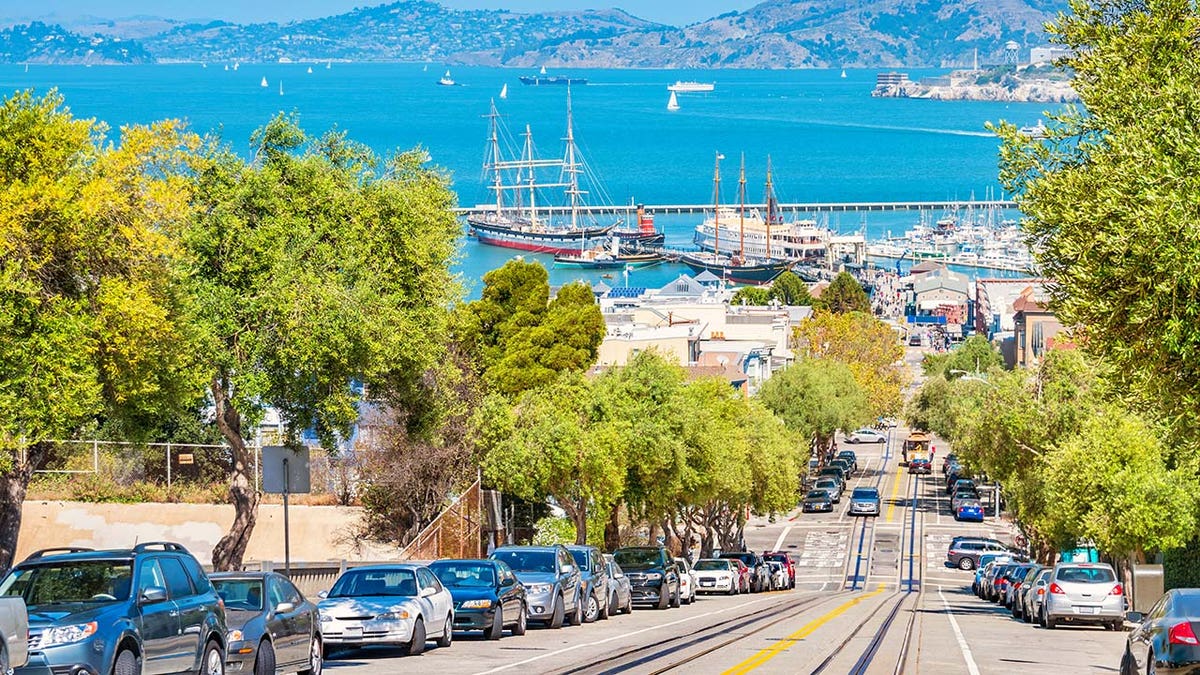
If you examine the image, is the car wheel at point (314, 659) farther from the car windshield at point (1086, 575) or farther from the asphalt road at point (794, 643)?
the car windshield at point (1086, 575)

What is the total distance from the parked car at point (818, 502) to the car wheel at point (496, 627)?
65675 millimetres

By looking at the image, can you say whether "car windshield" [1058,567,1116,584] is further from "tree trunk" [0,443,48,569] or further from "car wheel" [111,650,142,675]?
"car wheel" [111,650,142,675]

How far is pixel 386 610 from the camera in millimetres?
25641

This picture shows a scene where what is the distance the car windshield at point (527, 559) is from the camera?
33.8 meters

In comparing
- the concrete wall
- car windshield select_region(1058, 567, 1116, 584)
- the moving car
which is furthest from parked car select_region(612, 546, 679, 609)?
the moving car

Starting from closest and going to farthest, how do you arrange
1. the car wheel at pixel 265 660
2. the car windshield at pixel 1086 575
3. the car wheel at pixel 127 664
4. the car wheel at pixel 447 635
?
the car wheel at pixel 127 664 < the car wheel at pixel 265 660 < the car wheel at pixel 447 635 < the car windshield at pixel 1086 575

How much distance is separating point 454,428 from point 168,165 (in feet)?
73.1

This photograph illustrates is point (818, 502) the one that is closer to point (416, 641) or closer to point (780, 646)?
point (780, 646)

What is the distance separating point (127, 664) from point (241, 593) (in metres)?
4.70

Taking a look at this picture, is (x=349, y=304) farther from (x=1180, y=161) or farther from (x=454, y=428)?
(x=454, y=428)

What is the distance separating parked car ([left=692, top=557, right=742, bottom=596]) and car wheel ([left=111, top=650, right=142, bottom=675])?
37.7 m

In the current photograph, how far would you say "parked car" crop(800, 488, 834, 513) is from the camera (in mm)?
93500

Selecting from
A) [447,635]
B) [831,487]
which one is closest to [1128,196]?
[447,635]

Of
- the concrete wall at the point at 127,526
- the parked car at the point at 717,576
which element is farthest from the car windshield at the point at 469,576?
the parked car at the point at 717,576
